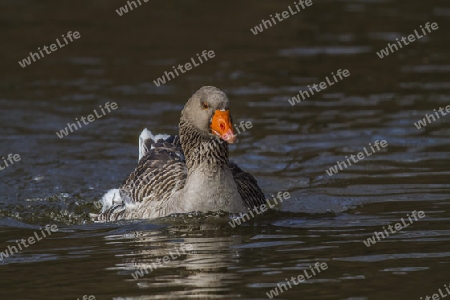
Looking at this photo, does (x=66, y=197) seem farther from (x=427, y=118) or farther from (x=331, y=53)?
(x=331, y=53)

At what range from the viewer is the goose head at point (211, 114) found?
38.0 ft

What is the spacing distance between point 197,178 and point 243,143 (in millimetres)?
4961

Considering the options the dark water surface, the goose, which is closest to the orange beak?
the goose

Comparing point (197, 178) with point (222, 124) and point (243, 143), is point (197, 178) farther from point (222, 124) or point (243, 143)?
point (243, 143)

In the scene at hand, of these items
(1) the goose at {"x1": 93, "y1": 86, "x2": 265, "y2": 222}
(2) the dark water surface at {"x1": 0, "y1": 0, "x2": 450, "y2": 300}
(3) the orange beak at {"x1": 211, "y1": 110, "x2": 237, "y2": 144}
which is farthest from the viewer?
(1) the goose at {"x1": 93, "y1": 86, "x2": 265, "y2": 222}

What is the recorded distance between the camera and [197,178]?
1201cm

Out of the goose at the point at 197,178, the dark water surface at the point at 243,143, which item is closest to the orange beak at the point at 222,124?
the goose at the point at 197,178

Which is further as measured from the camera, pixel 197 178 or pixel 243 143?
pixel 243 143

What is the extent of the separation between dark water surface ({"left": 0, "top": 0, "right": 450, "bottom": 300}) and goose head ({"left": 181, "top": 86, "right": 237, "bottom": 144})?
120 cm

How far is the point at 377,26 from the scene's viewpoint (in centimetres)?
2386

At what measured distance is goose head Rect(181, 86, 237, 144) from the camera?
1159 cm

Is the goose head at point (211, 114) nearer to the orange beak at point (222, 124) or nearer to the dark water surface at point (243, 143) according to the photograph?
the orange beak at point (222, 124)

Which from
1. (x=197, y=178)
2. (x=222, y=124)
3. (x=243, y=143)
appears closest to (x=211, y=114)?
(x=222, y=124)

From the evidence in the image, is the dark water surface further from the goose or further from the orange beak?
the orange beak
